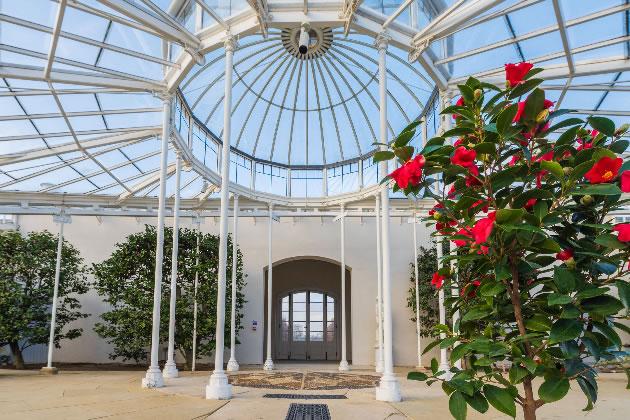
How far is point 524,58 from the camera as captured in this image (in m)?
8.62

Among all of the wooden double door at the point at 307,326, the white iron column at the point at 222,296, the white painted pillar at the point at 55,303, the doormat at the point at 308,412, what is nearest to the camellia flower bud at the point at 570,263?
the doormat at the point at 308,412

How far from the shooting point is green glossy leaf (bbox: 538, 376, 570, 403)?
1540 millimetres

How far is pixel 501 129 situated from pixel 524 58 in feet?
26.3

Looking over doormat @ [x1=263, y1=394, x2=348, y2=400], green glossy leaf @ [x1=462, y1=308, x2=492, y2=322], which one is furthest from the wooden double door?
green glossy leaf @ [x1=462, y1=308, x2=492, y2=322]

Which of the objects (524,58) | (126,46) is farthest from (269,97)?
(524,58)

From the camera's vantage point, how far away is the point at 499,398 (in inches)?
63.5

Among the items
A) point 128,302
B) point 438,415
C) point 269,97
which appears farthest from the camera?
point 269,97

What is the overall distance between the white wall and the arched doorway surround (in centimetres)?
262

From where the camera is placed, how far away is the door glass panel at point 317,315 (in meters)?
20.4

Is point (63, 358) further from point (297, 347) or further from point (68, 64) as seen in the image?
point (68, 64)

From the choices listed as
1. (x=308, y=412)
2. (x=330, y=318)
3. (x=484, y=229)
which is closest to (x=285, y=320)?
(x=330, y=318)

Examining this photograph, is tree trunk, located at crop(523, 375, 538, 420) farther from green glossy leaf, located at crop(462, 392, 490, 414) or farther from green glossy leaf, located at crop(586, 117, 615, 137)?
green glossy leaf, located at crop(586, 117, 615, 137)

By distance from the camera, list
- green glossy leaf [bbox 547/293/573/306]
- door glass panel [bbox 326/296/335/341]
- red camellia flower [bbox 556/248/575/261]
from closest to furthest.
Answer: green glossy leaf [bbox 547/293/573/306], red camellia flower [bbox 556/248/575/261], door glass panel [bbox 326/296/335/341]

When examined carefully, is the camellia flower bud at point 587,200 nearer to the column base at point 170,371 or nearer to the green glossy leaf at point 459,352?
the green glossy leaf at point 459,352
